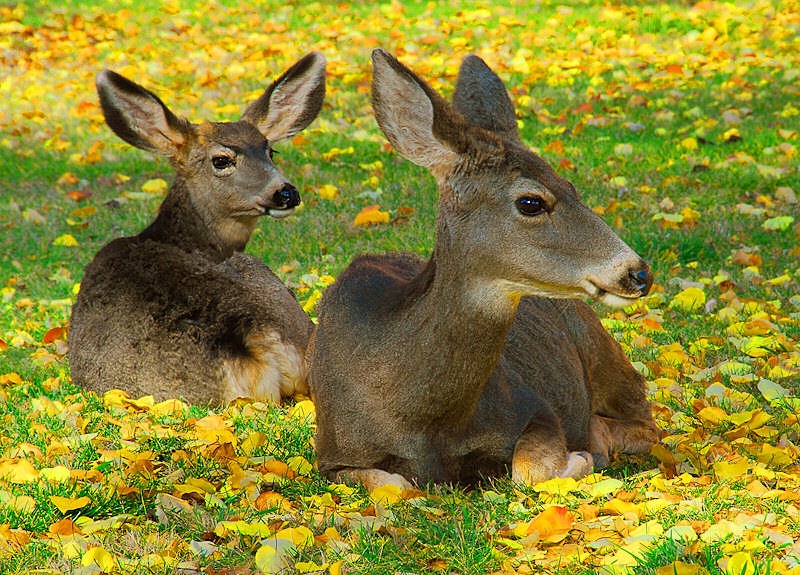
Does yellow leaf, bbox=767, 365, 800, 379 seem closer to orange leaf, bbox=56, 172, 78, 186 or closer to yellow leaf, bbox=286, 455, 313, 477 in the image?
yellow leaf, bbox=286, 455, 313, 477

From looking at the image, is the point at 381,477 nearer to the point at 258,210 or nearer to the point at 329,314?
the point at 329,314

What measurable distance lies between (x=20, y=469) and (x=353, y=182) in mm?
5797

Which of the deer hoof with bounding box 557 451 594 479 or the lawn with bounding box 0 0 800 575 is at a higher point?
the deer hoof with bounding box 557 451 594 479

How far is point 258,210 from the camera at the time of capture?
6.69 m

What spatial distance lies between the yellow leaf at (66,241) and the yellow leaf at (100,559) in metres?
5.75

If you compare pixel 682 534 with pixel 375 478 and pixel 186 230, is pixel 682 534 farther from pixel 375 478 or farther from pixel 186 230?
pixel 186 230

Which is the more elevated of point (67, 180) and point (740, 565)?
point (740, 565)

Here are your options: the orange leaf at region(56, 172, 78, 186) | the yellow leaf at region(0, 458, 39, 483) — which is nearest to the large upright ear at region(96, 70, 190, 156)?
the yellow leaf at region(0, 458, 39, 483)

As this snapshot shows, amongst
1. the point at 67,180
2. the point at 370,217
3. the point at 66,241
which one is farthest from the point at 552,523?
the point at 67,180

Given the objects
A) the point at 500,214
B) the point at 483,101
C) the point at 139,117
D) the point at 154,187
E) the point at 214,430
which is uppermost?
the point at 483,101

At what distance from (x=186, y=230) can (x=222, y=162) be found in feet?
1.49

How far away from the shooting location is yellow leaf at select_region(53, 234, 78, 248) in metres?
9.28

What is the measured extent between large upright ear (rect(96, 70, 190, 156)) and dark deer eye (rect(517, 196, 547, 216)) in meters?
3.35

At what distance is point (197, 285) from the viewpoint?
20.4 feet
